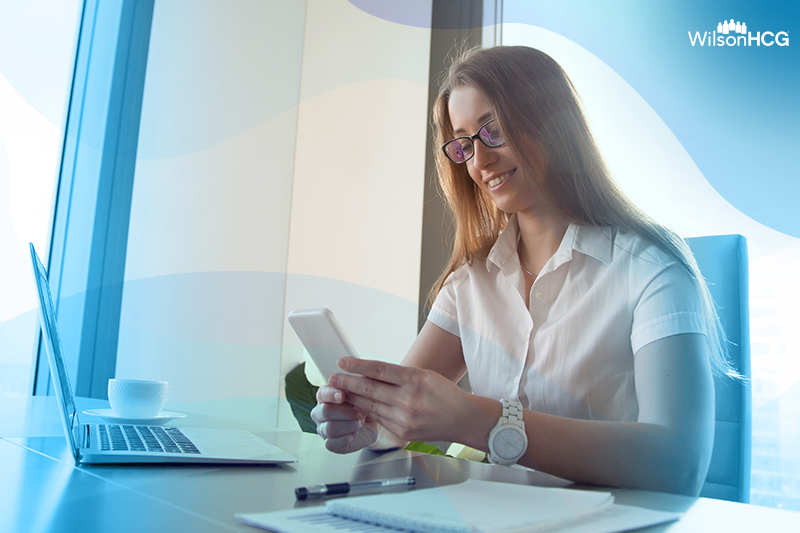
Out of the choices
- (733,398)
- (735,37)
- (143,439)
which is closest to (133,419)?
(143,439)

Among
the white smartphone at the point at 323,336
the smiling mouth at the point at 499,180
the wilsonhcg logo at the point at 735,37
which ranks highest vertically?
the wilsonhcg logo at the point at 735,37

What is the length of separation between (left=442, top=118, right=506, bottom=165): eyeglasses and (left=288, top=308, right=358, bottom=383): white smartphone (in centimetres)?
53

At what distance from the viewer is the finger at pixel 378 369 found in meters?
0.59

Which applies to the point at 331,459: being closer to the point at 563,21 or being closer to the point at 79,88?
the point at 563,21

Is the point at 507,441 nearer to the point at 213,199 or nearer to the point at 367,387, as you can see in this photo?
the point at 367,387

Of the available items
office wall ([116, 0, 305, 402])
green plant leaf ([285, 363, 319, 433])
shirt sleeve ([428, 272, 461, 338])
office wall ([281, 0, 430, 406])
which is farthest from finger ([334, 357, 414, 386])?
office wall ([116, 0, 305, 402])

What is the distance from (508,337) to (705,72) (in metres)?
0.71

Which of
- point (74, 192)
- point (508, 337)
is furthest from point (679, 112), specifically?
point (74, 192)

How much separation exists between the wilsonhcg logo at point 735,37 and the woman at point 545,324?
0.37 meters

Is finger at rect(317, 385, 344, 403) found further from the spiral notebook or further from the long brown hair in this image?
the long brown hair

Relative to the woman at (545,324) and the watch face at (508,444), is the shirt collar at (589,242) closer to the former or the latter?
the woman at (545,324)

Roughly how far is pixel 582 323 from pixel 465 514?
56cm

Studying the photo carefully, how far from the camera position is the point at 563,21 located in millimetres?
1516

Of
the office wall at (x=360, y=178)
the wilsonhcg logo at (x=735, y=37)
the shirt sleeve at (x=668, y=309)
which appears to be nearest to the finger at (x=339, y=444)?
the shirt sleeve at (x=668, y=309)
